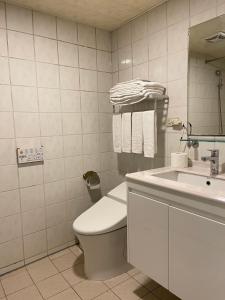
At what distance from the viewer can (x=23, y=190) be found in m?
1.85

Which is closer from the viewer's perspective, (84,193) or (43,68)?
(43,68)

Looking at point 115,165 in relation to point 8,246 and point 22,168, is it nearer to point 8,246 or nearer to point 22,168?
point 22,168

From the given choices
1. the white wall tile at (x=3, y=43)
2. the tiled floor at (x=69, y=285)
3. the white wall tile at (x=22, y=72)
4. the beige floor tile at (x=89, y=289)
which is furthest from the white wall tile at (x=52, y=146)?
the beige floor tile at (x=89, y=289)

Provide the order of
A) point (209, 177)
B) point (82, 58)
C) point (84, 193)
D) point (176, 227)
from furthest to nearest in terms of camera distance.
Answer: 1. point (84, 193)
2. point (82, 58)
3. point (209, 177)
4. point (176, 227)

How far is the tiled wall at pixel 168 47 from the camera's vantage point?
1550 mm

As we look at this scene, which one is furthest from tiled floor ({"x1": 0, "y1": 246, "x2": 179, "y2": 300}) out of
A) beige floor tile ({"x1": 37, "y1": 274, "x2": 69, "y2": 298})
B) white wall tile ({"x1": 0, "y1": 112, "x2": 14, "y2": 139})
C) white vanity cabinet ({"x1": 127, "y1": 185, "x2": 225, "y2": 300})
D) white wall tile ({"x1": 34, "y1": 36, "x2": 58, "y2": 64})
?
white wall tile ({"x1": 34, "y1": 36, "x2": 58, "y2": 64})

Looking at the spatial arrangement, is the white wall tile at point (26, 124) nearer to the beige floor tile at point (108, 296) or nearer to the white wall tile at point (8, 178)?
the white wall tile at point (8, 178)

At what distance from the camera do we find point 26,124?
1.82 metres

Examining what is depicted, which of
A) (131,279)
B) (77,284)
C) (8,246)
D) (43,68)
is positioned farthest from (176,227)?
(43,68)

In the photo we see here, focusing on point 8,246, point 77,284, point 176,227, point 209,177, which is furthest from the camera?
point 8,246

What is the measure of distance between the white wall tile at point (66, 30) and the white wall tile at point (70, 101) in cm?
44

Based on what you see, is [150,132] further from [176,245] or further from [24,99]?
[24,99]

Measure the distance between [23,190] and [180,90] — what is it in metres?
1.43

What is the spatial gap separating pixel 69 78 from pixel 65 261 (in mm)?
1562
